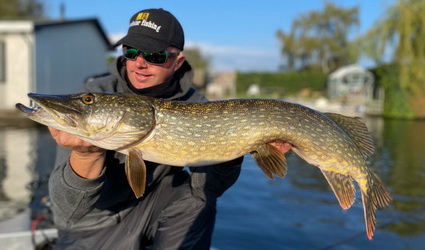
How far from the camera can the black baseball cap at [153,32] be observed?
265 centimetres

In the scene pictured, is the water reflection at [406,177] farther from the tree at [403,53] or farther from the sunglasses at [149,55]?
the tree at [403,53]

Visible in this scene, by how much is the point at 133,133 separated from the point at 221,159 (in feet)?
1.79

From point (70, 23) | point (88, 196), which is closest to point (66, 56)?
point (70, 23)

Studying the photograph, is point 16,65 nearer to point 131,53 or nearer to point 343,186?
point 131,53

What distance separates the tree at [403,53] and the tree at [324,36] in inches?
811

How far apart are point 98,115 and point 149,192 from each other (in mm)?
1011

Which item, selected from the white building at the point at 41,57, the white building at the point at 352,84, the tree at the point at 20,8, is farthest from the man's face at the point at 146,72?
the tree at the point at 20,8

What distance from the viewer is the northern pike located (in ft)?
6.83

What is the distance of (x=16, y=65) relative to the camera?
534 inches

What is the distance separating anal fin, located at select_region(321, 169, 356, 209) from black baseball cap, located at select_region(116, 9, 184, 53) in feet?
4.58

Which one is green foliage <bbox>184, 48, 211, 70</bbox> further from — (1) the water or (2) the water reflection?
(1) the water

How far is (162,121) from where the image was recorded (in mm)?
2252

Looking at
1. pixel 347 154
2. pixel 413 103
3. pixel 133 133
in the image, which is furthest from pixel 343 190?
pixel 413 103

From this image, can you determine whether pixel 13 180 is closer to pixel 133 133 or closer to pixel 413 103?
pixel 133 133
